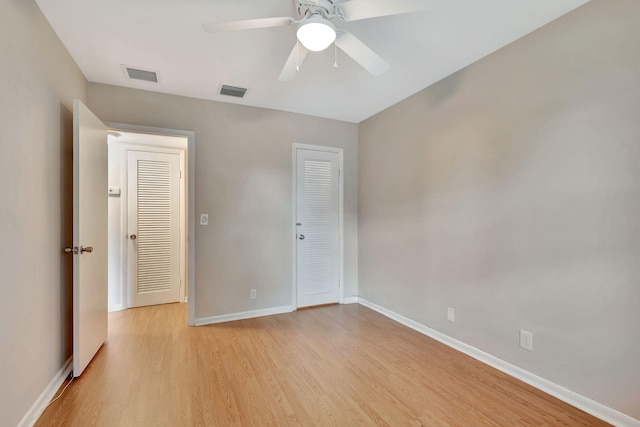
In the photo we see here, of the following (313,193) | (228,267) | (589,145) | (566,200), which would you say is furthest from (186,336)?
(589,145)

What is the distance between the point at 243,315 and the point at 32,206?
226 cm

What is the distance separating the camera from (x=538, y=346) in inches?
83.0

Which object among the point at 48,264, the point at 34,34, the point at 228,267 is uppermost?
the point at 34,34

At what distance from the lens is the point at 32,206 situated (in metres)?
1.80

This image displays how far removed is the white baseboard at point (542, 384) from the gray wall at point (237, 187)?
1833 mm

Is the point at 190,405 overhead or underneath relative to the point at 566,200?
underneath

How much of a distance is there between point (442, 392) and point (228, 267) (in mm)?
2407

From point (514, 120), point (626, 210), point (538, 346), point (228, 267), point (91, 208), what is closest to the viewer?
point (626, 210)

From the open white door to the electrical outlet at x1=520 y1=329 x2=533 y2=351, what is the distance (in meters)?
3.19

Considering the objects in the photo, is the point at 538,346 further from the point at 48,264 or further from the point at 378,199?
the point at 48,264

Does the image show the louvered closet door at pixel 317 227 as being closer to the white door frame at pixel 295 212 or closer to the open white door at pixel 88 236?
the white door frame at pixel 295 212

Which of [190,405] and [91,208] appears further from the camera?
[91,208]

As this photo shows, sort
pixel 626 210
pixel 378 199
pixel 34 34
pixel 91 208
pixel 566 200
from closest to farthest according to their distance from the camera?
pixel 626 210, pixel 34 34, pixel 566 200, pixel 91 208, pixel 378 199

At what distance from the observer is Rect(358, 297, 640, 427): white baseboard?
1743mm
